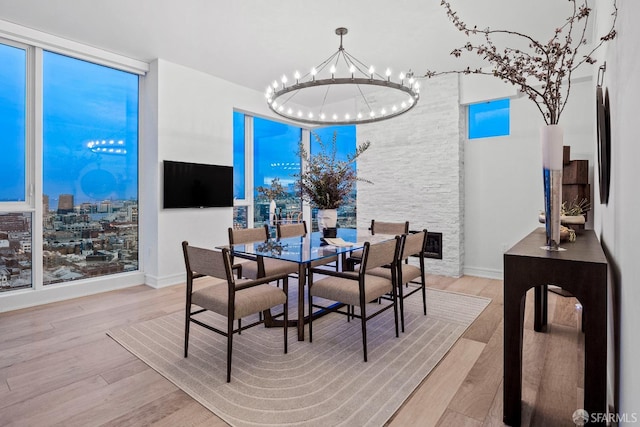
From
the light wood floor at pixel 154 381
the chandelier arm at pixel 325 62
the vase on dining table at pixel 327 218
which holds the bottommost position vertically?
the light wood floor at pixel 154 381

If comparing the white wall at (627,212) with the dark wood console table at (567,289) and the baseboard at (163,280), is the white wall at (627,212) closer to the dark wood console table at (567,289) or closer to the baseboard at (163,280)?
the dark wood console table at (567,289)

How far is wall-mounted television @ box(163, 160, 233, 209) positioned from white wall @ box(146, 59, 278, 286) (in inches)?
3.6

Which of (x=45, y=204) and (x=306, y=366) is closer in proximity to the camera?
(x=306, y=366)

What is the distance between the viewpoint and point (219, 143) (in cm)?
513

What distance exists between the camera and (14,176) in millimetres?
3611

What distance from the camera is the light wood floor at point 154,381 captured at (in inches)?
Result: 70.8

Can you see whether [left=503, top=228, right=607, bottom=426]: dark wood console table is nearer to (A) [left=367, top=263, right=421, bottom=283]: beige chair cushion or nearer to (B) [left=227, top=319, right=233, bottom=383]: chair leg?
(A) [left=367, top=263, right=421, bottom=283]: beige chair cushion

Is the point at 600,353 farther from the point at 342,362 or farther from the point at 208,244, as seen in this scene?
the point at 208,244

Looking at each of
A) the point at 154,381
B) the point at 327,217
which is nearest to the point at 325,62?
the point at 327,217

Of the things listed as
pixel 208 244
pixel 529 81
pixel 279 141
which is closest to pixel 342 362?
pixel 208 244

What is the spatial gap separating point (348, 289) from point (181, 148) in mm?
3327

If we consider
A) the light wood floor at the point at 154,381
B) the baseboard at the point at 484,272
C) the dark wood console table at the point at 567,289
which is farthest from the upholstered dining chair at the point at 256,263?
the baseboard at the point at 484,272

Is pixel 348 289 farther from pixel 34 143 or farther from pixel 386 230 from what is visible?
pixel 34 143

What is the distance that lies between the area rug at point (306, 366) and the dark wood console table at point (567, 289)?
25.0 inches
